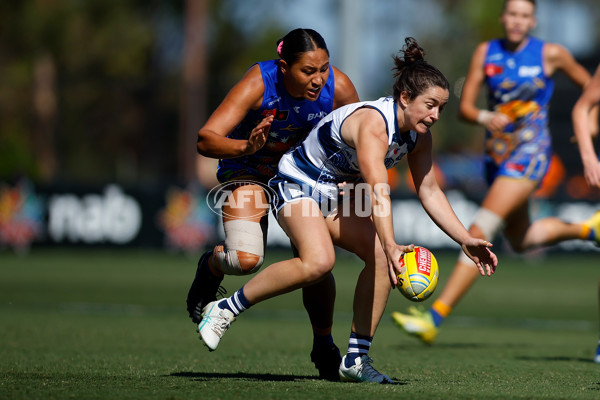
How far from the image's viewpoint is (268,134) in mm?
5848

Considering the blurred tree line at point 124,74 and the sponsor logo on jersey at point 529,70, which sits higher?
the sponsor logo on jersey at point 529,70

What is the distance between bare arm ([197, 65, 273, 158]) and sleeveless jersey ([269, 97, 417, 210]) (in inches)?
13.7

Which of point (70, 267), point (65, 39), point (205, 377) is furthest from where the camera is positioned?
point (65, 39)

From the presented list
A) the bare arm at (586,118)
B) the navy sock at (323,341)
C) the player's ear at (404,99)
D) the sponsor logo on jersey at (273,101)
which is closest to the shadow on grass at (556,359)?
the bare arm at (586,118)

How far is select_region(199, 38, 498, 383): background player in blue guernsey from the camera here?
5.14 m

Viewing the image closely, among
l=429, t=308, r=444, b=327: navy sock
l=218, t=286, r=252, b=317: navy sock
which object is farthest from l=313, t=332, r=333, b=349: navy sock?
l=429, t=308, r=444, b=327: navy sock

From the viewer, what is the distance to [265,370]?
5.89 meters

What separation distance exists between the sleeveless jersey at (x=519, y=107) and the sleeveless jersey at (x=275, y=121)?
232 cm

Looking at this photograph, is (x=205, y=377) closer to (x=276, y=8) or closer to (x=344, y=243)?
(x=344, y=243)

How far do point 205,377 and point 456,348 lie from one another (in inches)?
105

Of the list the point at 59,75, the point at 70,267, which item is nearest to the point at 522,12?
the point at 70,267

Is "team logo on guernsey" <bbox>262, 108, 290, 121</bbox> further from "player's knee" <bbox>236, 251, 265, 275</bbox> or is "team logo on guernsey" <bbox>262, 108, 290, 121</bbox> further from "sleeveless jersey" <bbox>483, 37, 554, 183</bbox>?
"sleeveless jersey" <bbox>483, 37, 554, 183</bbox>

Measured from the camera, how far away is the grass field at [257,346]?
4957 millimetres

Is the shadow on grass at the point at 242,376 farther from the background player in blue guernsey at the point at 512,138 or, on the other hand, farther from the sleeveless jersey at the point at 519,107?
the sleeveless jersey at the point at 519,107
